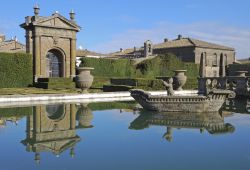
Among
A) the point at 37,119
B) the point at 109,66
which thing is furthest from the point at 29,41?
the point at 37,119

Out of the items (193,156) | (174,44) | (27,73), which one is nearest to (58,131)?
(193,156)

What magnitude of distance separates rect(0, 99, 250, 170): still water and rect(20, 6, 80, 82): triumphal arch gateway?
18.4 metres

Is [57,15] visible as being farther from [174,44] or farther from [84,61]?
[174,44]

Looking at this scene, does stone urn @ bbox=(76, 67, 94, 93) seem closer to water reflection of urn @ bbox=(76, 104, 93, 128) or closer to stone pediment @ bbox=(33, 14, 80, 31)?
water reflection of urn @ bbox=(76, 104, 93, 128)

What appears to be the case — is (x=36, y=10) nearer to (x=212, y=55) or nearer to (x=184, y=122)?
(x=184, y=122)

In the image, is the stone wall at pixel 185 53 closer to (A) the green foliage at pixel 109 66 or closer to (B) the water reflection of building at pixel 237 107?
(A) the green foliage at pixel 109 66

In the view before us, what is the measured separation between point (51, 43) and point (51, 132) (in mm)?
24311

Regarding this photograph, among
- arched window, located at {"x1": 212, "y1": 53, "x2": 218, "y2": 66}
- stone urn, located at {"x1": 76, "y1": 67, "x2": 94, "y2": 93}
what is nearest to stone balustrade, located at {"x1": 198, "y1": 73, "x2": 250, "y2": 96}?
stone urn, located at {"x1": 76, "y1": 67, "x2": 94, "y2": 93}

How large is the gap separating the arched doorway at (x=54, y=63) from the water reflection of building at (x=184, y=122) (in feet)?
72.0

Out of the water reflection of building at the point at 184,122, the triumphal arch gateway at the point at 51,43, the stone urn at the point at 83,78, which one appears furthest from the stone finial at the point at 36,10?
the water reflection of building at the point at 184,122

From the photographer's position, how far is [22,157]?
7.27m

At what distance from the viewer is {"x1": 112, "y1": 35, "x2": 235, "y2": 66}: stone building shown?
54100 mm

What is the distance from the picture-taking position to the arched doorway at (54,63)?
1348 inches

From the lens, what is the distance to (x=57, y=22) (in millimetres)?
33438
